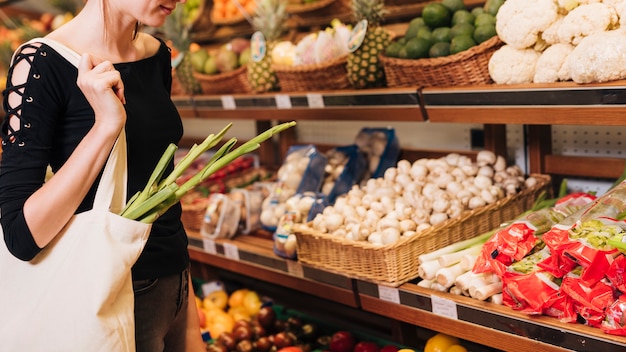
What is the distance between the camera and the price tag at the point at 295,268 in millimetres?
2504

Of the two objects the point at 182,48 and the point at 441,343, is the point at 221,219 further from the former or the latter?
the point at 441,343

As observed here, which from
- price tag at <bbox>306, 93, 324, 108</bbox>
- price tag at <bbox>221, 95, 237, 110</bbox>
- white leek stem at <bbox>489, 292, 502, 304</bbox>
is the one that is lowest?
white leek stem at <bbox>489, 292, 502, 304</bbox>

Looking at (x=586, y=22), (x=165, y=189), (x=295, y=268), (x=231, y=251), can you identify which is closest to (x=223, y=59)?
(x=231, y=251)

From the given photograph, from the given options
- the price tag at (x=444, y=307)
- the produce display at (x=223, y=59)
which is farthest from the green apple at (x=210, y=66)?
the price tag at (x=444, y=307)

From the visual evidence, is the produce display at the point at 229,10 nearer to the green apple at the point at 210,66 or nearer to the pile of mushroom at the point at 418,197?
the green apple at the point at 210,66

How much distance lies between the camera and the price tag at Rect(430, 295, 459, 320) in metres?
1.96

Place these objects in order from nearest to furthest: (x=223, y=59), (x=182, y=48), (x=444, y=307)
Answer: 1. (x=444, y=307)
2. (x=223, y=59)
3. (x=182, y=48)

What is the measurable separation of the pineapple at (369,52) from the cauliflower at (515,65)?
0.56 meters

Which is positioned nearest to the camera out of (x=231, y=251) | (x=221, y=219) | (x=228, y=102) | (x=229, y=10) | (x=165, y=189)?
(x=165, y=189)

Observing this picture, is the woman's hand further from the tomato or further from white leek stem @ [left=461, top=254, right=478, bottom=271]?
the tomato

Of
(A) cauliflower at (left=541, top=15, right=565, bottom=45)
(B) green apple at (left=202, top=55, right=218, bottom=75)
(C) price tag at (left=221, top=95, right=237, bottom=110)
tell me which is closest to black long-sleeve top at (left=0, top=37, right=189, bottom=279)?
(A) cauliflower at (left=541, top=15, right=565, bottom=45)

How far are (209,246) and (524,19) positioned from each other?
1748 mm

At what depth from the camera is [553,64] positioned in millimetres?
1935

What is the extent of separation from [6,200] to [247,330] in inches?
63.3
